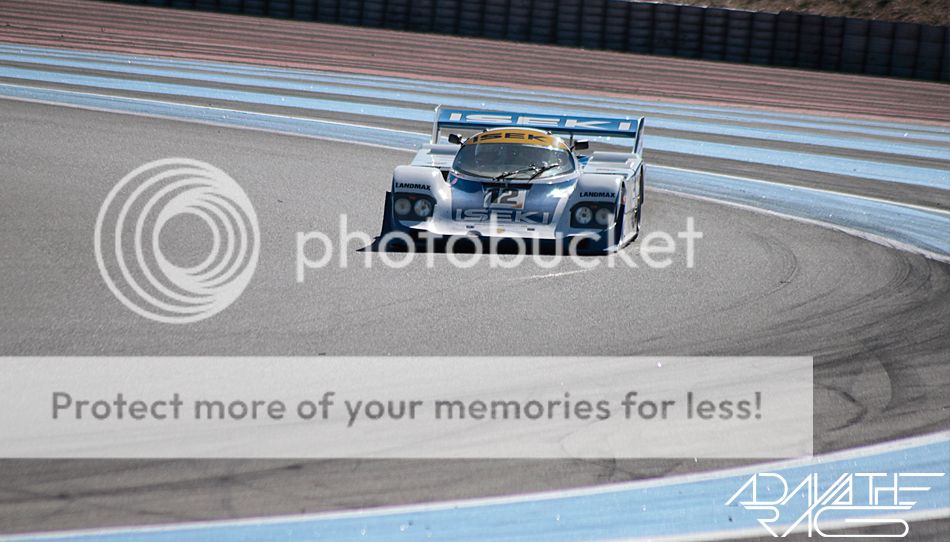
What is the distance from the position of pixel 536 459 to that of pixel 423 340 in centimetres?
169

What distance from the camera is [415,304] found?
24.0ft

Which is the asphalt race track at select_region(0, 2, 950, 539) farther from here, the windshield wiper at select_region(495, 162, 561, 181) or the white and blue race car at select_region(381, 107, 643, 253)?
the windshield wiper at select_region(495, 162, 561, 181)

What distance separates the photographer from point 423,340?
21.4ft

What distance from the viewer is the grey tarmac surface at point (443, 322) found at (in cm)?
460

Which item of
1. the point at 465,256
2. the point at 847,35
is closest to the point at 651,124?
the point at 847,35

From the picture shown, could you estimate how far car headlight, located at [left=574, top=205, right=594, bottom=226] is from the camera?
354 inches

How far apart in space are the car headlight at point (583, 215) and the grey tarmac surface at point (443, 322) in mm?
419

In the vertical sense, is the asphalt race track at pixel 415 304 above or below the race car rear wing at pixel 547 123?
below

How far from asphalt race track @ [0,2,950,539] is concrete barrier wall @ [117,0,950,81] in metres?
8.22

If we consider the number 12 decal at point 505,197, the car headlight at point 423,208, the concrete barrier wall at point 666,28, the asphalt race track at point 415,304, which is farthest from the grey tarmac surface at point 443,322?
the concrete barrier wall at point 666,28
